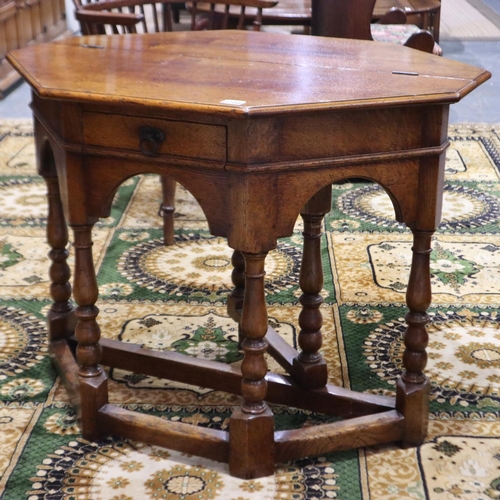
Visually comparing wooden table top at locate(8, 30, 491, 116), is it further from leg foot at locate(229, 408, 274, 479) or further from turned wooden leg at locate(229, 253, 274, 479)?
leg foot at locate(229, 408, 274, 479)

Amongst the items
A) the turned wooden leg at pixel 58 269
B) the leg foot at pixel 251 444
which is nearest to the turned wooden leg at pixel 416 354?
the leg foot at pixel 251 444

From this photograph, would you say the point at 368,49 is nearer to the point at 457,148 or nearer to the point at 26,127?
the point at 457,148

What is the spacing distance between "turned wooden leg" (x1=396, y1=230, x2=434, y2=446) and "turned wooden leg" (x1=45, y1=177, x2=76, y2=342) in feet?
3.82

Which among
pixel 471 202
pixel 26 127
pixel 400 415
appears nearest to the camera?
pixel 400 415

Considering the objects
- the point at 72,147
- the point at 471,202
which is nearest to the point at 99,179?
the point at 72,147

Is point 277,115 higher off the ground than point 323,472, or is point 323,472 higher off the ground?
point 277,115

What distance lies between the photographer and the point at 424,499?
2199mm

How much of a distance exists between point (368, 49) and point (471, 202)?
2126mm

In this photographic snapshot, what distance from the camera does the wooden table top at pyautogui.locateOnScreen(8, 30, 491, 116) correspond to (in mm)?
1981

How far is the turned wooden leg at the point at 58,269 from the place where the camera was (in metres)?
2.74

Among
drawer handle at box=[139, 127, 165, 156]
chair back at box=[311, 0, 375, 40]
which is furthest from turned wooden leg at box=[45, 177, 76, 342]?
chair back at box=[311, 0, 375, 40]

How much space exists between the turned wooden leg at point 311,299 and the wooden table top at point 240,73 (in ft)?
1.39

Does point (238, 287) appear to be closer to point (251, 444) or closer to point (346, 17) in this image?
point (251, 444)

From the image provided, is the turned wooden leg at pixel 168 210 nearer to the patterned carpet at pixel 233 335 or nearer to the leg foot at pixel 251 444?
the patterned carpet at pixel 233 335
